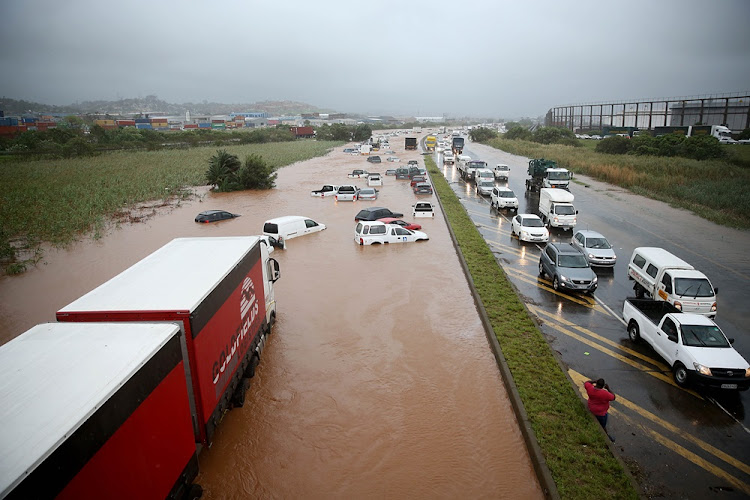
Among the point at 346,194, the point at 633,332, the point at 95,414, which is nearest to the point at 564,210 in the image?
the point at 633,332

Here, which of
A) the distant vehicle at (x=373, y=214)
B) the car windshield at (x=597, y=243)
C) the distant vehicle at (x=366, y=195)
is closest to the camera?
the car windshield at (x=597, y=243)

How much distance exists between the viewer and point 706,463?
332 inches

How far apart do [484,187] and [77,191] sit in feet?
120

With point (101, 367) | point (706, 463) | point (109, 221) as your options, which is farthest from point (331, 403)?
point (109, 221)

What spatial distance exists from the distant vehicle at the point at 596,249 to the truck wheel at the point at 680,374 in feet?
26.7

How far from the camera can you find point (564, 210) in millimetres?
26156

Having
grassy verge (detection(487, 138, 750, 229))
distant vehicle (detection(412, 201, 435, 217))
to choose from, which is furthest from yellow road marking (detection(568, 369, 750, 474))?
grassy verge (detection(487, 138, 750, 229))

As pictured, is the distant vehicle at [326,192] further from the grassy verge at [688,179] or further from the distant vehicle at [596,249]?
the grassy verge at [688,179]

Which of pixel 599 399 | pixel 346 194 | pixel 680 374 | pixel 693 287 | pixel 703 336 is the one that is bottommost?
pixel 680 374

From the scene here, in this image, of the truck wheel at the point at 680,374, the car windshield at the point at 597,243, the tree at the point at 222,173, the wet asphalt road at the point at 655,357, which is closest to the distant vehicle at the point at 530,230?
the wet asphalt road at the point at 655,357

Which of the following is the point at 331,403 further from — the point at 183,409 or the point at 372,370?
the point at 183,409

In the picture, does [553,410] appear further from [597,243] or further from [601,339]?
[597,243]

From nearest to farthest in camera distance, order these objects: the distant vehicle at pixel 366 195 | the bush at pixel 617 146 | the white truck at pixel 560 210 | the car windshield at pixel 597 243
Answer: the car windshield at pixel 597 243 → the white truck at pixel 560 210 → the distant vehicle at pixel 366 195 → the bush at pixel 617 146

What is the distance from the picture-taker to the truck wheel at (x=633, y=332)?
42.2ft
